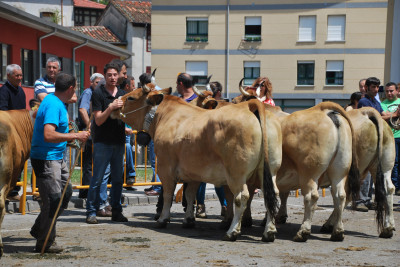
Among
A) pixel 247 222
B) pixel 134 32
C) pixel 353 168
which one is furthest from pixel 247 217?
pixel 134 32

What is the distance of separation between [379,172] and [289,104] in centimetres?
4000

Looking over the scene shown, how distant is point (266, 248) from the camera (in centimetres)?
804

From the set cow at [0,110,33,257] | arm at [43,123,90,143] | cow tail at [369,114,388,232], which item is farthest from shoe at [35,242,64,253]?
cow tail at [369,114,388,232]

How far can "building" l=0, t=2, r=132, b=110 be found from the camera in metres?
25.4

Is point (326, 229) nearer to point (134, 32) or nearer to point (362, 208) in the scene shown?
point (362, 208)

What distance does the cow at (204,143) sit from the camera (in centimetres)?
844

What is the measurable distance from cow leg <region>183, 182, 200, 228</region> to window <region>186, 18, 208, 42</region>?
132ft

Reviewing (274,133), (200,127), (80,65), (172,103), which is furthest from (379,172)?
(80,65)

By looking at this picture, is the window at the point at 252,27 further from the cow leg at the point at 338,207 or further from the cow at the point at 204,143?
the cow leg at the point at 338,207

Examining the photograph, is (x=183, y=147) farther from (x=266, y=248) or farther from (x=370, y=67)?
(x=370, y=67)

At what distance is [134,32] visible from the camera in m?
59.2

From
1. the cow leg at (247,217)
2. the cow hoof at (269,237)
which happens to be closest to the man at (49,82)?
the cow leg at (247,217)

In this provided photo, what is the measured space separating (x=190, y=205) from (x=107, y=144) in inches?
62.3

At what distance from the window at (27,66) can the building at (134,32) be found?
30055mm
